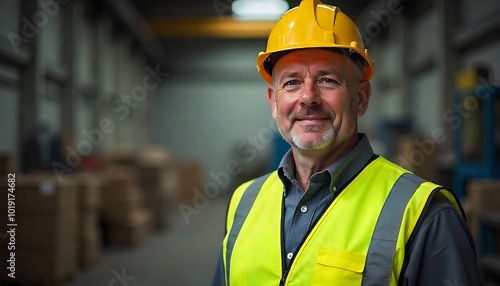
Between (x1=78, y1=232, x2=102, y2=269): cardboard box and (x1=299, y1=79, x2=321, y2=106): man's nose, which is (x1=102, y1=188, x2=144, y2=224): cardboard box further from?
(x1=299, y1=79, x2=321, y2=106): man's nose

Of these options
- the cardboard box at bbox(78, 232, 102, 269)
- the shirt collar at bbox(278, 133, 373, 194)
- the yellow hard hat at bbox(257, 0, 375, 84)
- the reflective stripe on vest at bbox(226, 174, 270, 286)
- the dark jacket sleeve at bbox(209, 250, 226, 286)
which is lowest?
the cardboard box at bbox(78, 232, 102, 269)

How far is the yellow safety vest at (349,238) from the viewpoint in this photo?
1290 mm

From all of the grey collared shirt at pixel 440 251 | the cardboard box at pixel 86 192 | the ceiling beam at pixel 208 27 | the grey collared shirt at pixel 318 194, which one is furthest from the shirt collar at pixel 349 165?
the ceiling beam at pixel 208 27

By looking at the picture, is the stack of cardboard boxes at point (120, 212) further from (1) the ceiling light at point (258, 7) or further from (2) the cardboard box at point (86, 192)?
(1) the ceiling light at point (258, 7)

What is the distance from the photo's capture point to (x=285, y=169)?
1662mm

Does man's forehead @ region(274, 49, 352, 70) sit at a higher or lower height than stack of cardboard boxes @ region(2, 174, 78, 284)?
higher

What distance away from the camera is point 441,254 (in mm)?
1237

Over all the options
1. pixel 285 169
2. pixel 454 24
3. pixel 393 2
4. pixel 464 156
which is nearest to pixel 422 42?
pixel 393 2

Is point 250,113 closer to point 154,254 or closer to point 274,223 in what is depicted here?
point 154,254

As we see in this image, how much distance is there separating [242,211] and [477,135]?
457 centimetres

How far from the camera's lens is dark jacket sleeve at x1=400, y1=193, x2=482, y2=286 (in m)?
1.22

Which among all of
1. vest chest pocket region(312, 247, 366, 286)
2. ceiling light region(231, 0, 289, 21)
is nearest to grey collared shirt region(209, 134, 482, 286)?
vest chest pocket region(312, 247, 366, 286)

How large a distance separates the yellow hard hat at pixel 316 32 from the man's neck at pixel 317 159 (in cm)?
26

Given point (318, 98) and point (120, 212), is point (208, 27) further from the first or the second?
point (318, 98)
